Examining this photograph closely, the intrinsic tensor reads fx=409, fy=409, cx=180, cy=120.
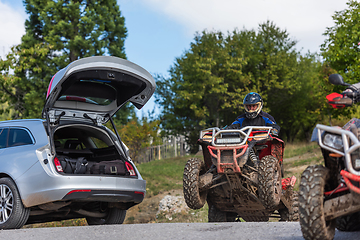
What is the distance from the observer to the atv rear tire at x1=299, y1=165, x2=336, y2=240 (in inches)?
146

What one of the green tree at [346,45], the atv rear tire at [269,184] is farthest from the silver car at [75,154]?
the green tree at [346,45]

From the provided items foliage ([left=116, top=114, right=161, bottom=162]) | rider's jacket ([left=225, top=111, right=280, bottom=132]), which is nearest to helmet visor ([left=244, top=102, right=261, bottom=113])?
rider's jacket ([left=225, top=111, right=280, bottom=132])

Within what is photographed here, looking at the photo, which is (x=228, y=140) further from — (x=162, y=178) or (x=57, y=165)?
(x=162, y=178)

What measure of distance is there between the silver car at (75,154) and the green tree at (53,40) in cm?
1835

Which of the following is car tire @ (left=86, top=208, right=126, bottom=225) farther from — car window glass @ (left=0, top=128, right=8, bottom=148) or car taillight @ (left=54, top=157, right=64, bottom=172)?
car window glass @ (left=0, top=128, right=8, bottom=148)

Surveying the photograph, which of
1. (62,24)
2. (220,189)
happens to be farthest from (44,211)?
(62,24)

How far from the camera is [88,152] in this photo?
7.58m

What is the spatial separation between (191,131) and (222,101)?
3794mm

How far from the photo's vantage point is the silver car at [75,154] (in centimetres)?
616

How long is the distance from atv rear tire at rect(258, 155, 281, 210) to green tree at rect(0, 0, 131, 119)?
20.7 metres

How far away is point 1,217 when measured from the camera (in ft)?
20.8

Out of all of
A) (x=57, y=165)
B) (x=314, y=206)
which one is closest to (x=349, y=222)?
(x=314, y=206)

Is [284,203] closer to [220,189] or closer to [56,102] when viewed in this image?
[220,189]

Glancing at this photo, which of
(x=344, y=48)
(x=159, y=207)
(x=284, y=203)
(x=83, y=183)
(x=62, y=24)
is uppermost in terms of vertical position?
(x=62, y=24)
